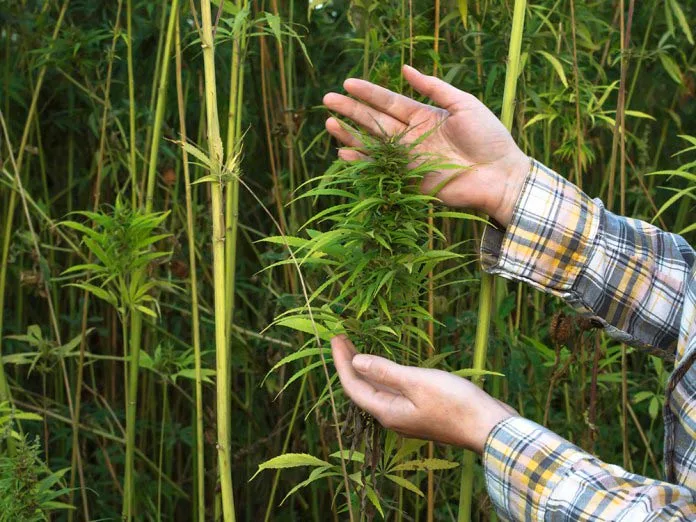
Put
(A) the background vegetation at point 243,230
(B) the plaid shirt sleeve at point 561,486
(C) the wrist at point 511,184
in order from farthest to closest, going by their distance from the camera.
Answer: (A) the background vegetation at point 243,230 < (C) the wrist at point 511,184 < (B) the plaid shirt sleeve at point 561,486

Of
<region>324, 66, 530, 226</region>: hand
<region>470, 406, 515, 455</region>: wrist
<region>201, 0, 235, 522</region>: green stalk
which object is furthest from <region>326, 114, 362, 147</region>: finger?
<region>470, 406, 515, 455</region>: wrist

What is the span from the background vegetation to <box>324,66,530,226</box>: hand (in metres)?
0.15

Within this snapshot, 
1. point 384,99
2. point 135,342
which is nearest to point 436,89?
point 384,99

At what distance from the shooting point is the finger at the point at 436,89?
41.7 inches

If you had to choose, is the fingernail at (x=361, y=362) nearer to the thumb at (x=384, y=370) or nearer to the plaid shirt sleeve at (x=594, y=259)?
the thumb at (x=384, y=370)

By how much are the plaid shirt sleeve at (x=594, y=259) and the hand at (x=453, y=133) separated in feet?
0.09

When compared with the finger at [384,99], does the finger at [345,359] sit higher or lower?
lower

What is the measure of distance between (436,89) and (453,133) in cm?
6

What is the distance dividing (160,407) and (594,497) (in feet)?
4.05

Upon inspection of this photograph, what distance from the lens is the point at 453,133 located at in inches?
43.6

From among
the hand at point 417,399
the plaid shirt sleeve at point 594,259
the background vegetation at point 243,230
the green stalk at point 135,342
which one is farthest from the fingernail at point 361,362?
the green stalk at point 135,342

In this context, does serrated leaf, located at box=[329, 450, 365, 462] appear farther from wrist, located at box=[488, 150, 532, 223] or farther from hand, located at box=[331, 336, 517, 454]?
wrist, located at box=[488, 150, 532, 223]

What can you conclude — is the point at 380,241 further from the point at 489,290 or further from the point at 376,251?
the point at 489,290

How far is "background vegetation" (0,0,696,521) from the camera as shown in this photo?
137 centimetres
